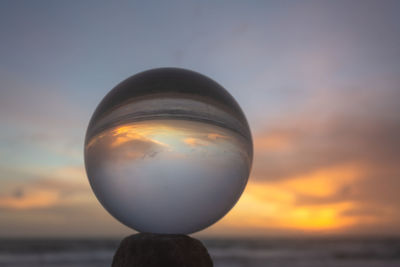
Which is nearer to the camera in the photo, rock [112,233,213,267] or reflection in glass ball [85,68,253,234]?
reflection in glass ball [85,68,253,234]

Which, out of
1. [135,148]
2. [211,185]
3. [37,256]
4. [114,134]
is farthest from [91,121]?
[37,256]

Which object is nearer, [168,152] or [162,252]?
[168,152]

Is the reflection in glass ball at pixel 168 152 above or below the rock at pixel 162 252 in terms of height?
above

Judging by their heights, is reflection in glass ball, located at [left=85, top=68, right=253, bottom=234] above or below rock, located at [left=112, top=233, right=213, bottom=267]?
above

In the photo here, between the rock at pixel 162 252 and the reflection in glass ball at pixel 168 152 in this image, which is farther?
the rock at pixel 162 252

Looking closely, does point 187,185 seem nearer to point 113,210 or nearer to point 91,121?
point 113,210
